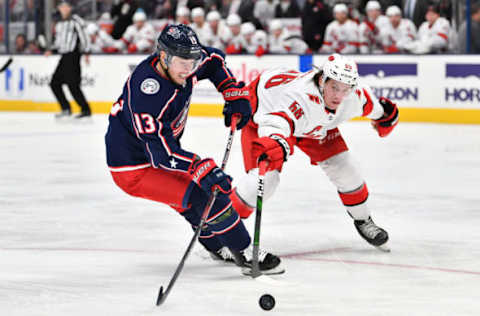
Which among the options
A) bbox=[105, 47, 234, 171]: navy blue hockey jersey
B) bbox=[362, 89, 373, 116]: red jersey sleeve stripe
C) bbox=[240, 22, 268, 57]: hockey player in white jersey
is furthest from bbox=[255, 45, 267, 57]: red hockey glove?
bbox=[105, 47, 234, 171]: navy blue hockey jersey

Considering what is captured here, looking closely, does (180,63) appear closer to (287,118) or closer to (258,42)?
(287,118)

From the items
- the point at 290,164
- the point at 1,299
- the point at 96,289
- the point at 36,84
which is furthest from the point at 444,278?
the point at 36,84

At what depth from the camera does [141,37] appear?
1521 cm

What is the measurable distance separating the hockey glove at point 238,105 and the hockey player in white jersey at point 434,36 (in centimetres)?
822

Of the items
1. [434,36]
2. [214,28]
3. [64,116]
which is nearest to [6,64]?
[64,116]

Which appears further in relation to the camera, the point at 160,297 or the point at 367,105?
the point at 367,105

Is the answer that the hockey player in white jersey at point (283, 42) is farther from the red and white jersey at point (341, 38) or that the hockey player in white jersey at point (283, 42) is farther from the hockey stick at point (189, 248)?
the hockey stick at point (189, 248)

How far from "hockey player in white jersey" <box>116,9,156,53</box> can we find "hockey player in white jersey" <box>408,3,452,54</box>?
438cm

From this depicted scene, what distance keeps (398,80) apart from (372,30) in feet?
3.77

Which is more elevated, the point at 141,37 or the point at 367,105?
the point at 367,105

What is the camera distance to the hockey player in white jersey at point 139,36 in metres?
15.0

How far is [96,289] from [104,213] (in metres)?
2.02

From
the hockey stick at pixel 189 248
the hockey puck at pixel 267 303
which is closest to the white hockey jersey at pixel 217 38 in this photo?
the hockey stick at pixel 189 248

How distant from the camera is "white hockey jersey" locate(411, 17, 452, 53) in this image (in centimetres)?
1216
